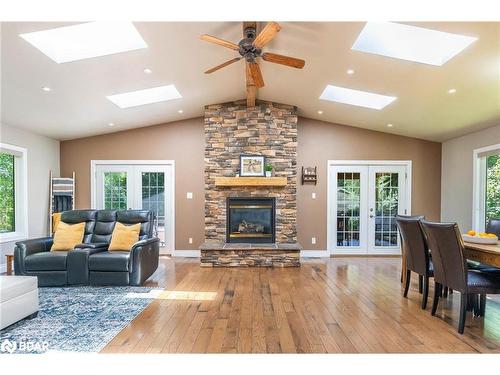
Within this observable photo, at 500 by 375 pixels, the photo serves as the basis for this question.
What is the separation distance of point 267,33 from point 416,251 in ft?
9.73

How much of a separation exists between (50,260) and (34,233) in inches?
85.0

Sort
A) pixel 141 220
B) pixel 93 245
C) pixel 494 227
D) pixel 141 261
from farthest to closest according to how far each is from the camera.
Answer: pixel 141 220 < pixel 93 245 < pixel 141 261 < pixel 494 227

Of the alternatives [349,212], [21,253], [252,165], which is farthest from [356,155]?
[21,253]

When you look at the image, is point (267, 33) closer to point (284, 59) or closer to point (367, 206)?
point (284, 59)

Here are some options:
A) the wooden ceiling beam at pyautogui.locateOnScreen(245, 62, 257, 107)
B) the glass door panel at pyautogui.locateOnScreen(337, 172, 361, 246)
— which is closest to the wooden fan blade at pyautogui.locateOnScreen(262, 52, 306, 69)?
the wooden ceiling beam at pyautogui.locateOnScreen(245, 62, 257, 107)

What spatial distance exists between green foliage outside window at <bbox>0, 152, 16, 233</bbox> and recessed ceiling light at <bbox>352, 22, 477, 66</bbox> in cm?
594

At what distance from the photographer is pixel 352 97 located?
5434 millimetres

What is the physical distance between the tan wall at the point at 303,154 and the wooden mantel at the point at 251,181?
87 cm

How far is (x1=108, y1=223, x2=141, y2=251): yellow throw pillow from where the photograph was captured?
4.32 metres

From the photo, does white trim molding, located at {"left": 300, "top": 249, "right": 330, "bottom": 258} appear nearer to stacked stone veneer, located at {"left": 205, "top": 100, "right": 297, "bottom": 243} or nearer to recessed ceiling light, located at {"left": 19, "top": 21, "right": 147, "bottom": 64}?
stacked stone veneer, located at {"left": 205, "top": 100, "right": 297, "bottom": 243}

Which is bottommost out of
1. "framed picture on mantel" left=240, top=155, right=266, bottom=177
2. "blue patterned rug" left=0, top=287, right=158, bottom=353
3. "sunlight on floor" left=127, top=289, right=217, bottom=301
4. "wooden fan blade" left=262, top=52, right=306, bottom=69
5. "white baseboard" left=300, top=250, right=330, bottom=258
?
"white baseboard" left=300, top=250, right=330, bottom=258

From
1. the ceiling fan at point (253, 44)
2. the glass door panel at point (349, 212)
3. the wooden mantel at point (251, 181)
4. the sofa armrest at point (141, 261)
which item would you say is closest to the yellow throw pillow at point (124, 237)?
the sofa armrest at point (141, 261)

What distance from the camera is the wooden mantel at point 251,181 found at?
5.75 metres
